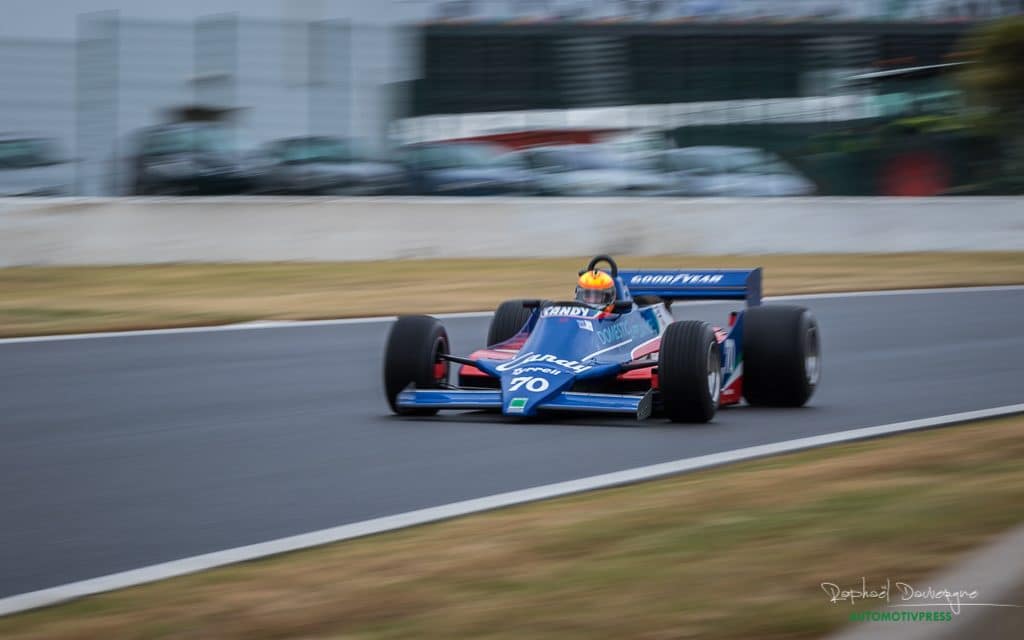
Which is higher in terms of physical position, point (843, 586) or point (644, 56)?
point (644, 56)

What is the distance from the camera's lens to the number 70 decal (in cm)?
866

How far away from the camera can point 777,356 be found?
380 inches

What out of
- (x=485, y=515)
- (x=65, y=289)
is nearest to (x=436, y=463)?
(x=485, y=515)

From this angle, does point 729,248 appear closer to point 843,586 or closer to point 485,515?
point 485,515

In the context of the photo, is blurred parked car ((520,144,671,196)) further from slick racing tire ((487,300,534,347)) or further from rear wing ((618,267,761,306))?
slick racing tire ((487,300,534,347))

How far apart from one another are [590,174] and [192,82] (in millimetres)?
5093

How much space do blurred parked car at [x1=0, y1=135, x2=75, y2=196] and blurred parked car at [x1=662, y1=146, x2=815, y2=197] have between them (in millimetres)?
7564

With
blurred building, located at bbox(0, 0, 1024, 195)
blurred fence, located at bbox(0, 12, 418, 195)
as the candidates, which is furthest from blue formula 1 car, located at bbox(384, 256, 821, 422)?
blurred fence, located at bbox(0, 12, 418, 195)

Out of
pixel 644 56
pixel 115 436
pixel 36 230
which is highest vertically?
pixel 644 56

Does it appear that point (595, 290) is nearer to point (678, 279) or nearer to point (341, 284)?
point (678, 279)

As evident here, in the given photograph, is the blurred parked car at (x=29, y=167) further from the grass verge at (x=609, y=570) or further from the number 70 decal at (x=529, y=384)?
the grass verge at (x=609, y=570)

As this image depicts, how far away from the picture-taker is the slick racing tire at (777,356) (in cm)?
961

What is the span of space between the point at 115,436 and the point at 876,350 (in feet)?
21.5

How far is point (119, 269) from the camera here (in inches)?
699
